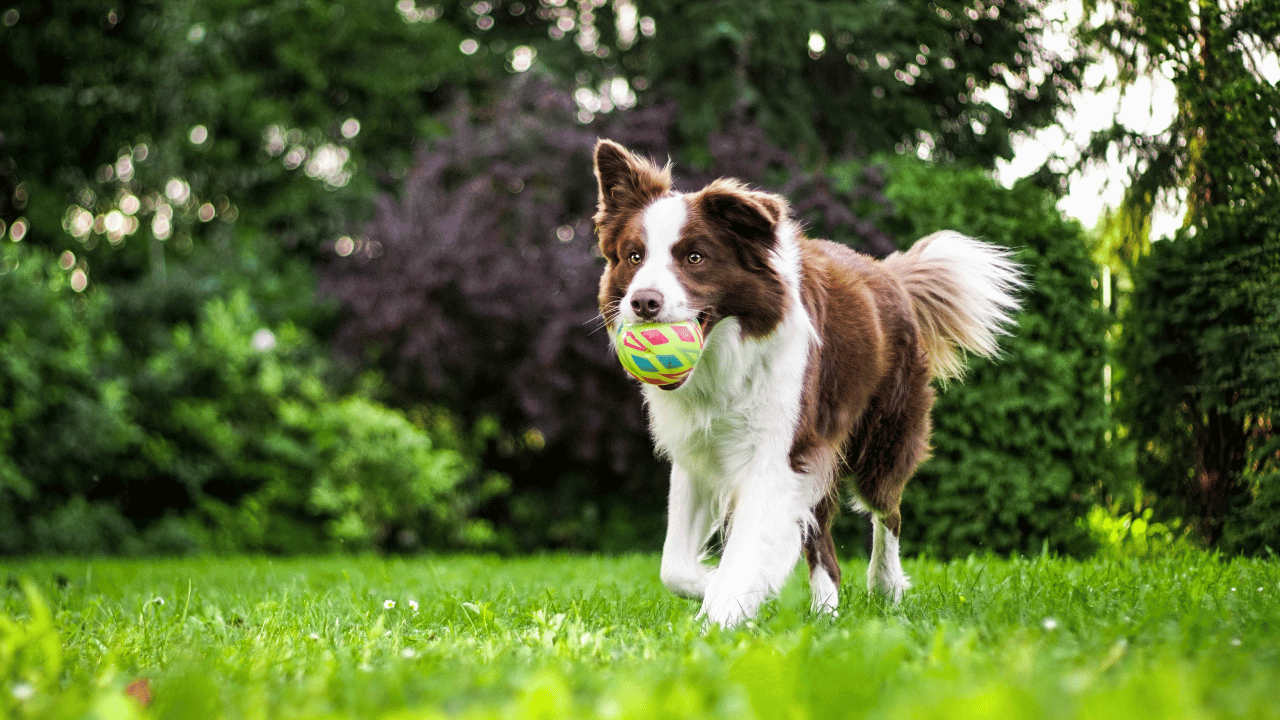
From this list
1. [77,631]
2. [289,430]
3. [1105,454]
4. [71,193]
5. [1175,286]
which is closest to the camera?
[77,631]

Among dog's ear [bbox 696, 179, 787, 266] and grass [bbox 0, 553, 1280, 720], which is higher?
dog's ear [bbox 696, 179, 787, 266]

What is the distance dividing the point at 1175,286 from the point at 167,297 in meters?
9.76

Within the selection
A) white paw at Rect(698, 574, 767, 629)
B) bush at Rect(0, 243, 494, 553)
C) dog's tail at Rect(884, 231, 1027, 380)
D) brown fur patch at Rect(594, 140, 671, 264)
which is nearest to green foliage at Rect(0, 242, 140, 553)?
bush at Rect(0, 243, 494, 553)

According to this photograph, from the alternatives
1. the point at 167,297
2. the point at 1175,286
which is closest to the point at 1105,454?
the point at 1175,286

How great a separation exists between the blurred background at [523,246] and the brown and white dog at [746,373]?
250cm

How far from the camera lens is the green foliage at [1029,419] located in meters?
6.71

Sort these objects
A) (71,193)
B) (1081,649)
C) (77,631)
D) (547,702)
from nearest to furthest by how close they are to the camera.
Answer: (547,702) → (1081,649) → (77,631) → (71,193)

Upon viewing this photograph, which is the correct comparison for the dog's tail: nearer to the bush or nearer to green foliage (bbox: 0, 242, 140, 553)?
the bush

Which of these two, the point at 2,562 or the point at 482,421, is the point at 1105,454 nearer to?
the point at 482,421

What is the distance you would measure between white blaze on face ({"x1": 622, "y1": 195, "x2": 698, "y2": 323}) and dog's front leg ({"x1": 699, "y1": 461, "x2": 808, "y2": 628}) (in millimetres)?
674

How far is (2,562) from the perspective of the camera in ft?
26.6

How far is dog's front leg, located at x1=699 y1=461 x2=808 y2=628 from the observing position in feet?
11.1

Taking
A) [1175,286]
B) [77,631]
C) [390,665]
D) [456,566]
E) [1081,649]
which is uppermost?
[1175,286]

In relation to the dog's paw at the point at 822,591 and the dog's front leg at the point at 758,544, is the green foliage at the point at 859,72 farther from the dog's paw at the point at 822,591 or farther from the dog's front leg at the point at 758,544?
the dog's front leg at the point at 758,544
